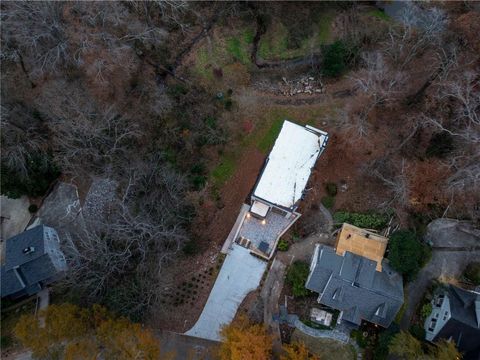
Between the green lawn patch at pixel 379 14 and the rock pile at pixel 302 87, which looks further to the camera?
the green lawn patch at pixel 379 14

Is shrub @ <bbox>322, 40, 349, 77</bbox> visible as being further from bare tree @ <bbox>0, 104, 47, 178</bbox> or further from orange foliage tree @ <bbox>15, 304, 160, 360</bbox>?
orange foliage tree @ <bbox>15, 304, 160, 360</bbox>

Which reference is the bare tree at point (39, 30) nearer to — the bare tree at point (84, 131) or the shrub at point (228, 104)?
the bare tree at point (84, 131)

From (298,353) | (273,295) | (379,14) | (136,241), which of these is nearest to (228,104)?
(136,241)

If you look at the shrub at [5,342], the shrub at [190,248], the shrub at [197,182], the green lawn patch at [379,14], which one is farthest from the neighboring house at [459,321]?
the shrub at [5,342]

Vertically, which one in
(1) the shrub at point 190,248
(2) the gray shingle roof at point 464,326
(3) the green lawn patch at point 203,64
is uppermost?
(3) the green lawn patch at point 203,64

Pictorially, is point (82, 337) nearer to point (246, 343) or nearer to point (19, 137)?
point (246, 343)

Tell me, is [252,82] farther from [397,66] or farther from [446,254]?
[446,254]

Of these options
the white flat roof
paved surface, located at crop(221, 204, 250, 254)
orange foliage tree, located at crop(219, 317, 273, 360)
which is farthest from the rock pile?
orange foliage tree, located at crop(219, 317, 273, 360)
